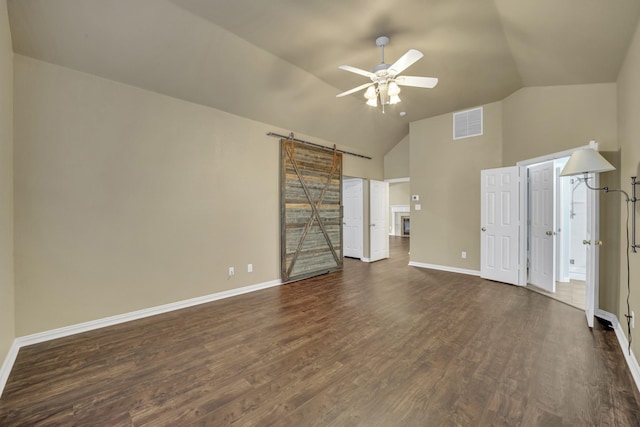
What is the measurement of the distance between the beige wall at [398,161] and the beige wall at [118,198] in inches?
166

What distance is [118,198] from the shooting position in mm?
3227

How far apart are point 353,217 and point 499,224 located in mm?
3263

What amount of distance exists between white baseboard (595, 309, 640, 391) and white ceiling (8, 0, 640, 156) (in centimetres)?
284

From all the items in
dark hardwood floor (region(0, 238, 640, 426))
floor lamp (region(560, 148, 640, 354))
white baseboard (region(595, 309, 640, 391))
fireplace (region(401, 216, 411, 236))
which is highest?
floor lamp (region(560, 148, 640, 354))

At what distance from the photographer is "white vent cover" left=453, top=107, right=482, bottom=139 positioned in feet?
17.7

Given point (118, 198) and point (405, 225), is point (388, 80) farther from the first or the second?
point (405, 225)

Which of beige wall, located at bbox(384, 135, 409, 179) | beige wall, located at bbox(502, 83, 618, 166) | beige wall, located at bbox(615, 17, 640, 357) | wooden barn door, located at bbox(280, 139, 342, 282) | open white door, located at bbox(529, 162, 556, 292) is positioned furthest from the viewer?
beige wall, located at bbox(384, 135, 409, 179)

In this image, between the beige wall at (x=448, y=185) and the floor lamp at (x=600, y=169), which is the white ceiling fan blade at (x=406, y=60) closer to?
the floor lamp at (x=600, y=169)

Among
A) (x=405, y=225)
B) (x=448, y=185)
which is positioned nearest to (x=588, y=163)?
(x=448, y=185)

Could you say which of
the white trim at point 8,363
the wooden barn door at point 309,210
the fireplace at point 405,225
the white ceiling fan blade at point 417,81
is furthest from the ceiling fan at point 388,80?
the fireplace at point 405,225

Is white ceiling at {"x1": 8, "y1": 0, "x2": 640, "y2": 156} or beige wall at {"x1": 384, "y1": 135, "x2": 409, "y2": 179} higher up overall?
white ceiling at {"x1": 8, "y1": 0, "x2": 640, "y2": 156}

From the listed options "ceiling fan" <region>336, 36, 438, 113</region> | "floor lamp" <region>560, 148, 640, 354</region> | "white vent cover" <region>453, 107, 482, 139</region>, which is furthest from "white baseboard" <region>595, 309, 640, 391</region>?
"white vent cover" <region>453, 107, 482, 139</region>

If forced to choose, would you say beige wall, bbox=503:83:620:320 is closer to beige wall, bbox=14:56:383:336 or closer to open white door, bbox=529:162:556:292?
open white door, bbox=529:162:556:292

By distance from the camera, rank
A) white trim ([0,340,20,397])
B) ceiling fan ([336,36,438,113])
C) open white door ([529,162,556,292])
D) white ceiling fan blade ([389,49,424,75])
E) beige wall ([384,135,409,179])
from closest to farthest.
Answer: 1. white trim ([0,340,20,397])
2. white ceiling fan blade ([389,49,424,75])
3. ceiling fan ([336,36,438,113])
4. open white door ([529,162,556,292])
5. beige wall ([384,135,409,179])
